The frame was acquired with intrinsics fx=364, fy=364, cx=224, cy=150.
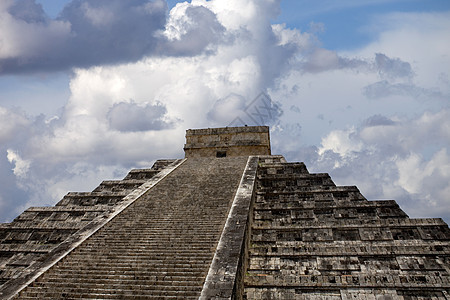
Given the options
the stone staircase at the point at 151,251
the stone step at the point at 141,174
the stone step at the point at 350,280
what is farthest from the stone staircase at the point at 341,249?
the stone step at the point at 141,174

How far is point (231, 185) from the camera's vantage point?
14.4 meters

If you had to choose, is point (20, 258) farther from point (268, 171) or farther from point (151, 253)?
point (268, 171)

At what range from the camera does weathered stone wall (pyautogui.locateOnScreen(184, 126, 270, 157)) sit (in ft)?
71.3

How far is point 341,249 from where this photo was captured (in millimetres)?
10578

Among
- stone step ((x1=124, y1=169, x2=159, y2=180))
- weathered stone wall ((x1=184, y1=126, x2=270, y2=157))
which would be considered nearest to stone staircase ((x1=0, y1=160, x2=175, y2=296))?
stone step ((x1=124, y1=169, x2=159, y2=180))

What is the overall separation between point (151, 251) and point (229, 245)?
2.19 meters

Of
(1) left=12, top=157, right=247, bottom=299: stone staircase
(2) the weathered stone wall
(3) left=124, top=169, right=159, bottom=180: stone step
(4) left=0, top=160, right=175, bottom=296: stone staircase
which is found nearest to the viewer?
(1) left=12, top=157, right=247, bottom=299: stone staircase

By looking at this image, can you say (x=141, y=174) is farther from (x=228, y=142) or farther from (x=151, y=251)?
(x=151, y=251)

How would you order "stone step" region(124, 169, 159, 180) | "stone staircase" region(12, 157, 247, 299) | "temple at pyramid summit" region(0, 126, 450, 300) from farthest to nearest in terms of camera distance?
"stone step" region(124, 169, 159, 180)
"temple at pyramid summit" region(0, 126, 450, 300)
"stone staircase" region(12, 157, 247, 299)

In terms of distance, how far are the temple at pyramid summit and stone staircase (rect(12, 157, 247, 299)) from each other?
3 centimetres

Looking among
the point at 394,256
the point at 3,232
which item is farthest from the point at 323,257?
the point at 3,232

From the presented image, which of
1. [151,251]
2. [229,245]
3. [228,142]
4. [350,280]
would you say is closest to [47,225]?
[151,251]

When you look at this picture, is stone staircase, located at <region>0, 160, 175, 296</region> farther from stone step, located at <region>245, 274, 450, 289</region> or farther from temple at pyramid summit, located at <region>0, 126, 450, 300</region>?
stone step, located at <region>245, 274, 450, 289</region>

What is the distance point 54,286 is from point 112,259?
4.92ft
